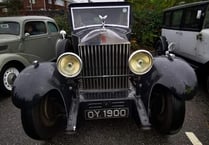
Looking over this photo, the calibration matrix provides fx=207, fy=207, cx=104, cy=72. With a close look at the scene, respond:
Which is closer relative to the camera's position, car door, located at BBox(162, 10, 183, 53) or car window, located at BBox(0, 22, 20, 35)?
car window, located at BBox(0, 22, 20, 35)

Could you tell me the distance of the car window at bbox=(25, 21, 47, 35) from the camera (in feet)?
19.4

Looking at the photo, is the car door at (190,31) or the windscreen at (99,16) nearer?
the windscreen at (99,16)

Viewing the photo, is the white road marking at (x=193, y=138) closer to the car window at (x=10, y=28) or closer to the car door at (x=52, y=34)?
the car window at (x=10, y=28)

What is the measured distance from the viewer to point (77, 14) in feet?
14.0

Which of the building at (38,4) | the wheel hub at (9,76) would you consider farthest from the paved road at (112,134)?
the building at (38,4)

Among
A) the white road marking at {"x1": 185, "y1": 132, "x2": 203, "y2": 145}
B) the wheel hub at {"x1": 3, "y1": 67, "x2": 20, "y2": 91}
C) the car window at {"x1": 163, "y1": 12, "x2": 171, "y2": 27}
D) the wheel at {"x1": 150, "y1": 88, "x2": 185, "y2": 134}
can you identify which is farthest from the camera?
the car window at {"x1": 163, "y1": 12, "x2": 171, "y2": 27}

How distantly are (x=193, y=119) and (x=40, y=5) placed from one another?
27.6m

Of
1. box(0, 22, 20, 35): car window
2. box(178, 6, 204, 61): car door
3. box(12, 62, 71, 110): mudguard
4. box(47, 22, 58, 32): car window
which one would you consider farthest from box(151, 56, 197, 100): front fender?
box(47, 22, 58, 32): car window

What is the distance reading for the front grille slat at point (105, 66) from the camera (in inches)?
118

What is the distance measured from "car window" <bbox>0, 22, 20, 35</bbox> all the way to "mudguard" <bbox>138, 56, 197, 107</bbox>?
13.5ft

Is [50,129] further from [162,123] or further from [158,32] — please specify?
[158,32]

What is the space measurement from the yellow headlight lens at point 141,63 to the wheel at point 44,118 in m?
1.24

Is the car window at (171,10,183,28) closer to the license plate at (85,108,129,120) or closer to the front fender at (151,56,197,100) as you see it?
the front fender at (151,56,197,100)

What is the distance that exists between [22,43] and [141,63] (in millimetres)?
3879
